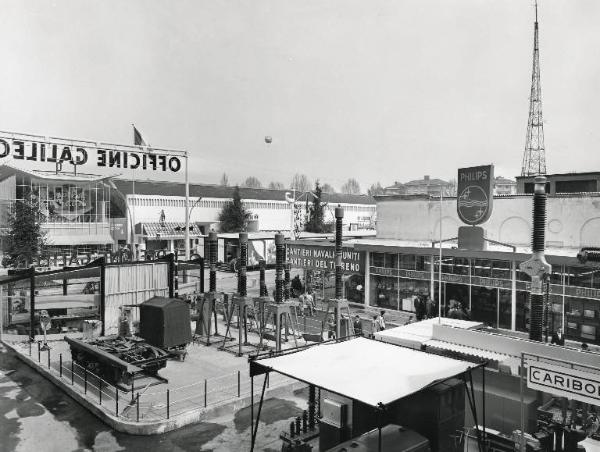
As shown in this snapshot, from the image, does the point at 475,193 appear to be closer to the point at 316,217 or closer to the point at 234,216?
the point at 234,216

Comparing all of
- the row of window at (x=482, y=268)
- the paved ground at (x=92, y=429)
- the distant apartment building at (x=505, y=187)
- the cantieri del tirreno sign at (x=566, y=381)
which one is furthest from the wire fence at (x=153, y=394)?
the distant apartment building at (x=505, y=187)

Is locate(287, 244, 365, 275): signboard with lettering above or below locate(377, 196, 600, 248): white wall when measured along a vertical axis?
below

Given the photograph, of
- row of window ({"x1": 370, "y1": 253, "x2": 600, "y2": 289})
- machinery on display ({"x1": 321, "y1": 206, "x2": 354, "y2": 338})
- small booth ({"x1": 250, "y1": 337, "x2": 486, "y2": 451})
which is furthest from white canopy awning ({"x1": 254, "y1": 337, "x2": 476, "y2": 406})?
row of window ({"x1": 370, "y1": 253, "x2": 600, "y2": 289})

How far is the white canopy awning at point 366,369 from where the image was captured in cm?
920

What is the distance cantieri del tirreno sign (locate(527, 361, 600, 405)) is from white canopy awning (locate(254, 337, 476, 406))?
1.26 metres

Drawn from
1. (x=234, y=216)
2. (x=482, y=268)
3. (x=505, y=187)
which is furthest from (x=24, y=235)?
(x=505, y=187)

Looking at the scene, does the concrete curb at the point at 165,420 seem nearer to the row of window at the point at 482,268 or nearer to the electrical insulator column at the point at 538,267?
the electrical insulator column at the point at 538,267

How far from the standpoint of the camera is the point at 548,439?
36.6 ft

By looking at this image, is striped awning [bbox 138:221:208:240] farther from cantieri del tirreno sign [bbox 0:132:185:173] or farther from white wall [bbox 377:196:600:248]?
white wall [bbox 377:196:600:248]

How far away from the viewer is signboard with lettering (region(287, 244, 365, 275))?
33000 mm

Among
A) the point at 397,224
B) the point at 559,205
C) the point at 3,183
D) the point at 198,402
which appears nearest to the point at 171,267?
the point at 198,402

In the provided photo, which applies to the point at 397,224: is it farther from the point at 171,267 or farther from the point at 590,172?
the point at 171,267

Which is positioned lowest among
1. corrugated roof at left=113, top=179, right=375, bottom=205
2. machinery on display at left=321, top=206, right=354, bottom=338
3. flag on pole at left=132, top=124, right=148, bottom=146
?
machinery on display at left=321, top=206, right=354, bottom=338

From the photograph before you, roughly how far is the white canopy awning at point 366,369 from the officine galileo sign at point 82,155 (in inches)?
1251
